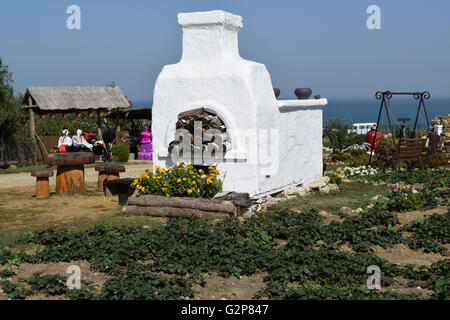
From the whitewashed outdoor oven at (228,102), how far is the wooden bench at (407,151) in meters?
4.11

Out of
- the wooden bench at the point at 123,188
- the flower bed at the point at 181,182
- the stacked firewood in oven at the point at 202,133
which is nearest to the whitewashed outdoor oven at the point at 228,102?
the stacked firewood in oven at the point at 202,133

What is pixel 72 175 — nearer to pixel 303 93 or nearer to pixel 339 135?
pixel 303 93

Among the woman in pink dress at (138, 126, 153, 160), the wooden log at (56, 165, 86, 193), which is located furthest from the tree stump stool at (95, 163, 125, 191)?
the woman in pink dress at (138, 126, 153, 160)

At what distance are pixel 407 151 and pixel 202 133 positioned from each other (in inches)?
263

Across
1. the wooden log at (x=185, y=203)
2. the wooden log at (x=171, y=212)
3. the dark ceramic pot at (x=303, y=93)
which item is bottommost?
the wooden log at (x=171, y=212)

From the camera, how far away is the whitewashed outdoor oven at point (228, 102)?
37.7 feet

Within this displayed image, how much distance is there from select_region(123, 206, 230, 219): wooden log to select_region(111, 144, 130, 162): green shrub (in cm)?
1251

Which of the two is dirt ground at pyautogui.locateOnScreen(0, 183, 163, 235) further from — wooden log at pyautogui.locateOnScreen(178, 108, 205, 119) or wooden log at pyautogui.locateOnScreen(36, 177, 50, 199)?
wooden log at pyautogui.locateOnScreen(178, 108, 205, 119)

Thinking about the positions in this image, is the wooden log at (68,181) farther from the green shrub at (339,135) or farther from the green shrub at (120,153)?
the green shrub at (339,135)

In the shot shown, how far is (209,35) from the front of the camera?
467 inches

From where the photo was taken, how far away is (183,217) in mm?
10234

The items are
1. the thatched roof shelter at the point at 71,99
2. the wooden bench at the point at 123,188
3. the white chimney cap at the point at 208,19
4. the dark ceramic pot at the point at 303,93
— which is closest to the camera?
the white chimney cap at the point at 208,19

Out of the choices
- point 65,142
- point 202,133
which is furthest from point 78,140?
point 202,133
